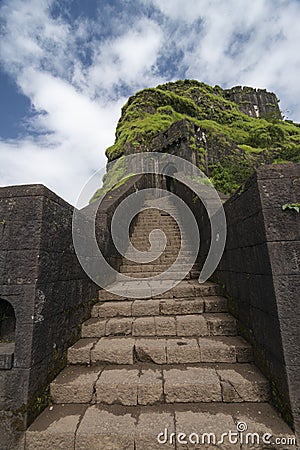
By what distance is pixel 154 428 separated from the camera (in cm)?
167

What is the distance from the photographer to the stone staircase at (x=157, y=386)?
1625 mm

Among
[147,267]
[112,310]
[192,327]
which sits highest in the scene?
[147,267]

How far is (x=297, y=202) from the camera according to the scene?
194 centimetres

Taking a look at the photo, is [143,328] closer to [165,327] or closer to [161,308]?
[165,327]

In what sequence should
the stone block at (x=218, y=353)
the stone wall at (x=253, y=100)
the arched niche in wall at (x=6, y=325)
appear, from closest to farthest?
the arched niche in wall at (x=6, y=325)
the stone block at (x=218, y=353)
the stone wall at (x=253, y=100)

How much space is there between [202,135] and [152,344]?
1319 centimetres

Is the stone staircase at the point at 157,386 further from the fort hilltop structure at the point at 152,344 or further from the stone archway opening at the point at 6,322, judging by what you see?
the stone archway opening at the point at 6,322

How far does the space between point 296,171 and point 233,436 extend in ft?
7.34

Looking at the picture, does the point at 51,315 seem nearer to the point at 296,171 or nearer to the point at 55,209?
the point at 55,209

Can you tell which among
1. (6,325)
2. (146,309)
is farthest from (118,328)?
(6,325)

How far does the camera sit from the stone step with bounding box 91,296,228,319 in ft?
9.78

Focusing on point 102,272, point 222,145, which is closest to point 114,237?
point 102,272

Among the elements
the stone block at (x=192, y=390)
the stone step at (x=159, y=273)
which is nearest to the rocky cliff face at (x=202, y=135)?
the stone step at (x=159, y=273)

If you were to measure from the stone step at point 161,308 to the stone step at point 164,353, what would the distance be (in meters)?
0.57
